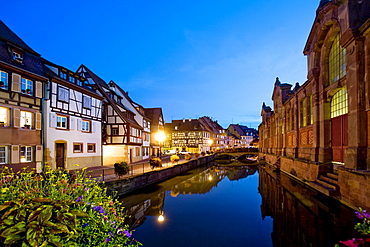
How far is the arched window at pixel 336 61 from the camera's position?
44.5 feet

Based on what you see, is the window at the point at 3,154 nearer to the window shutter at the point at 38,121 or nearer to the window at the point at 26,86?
the window shutter at the point at 38,121

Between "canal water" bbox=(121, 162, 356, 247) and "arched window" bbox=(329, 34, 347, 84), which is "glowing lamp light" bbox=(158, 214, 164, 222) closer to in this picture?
"canal water" bbox=(121, 162, 356, 247)

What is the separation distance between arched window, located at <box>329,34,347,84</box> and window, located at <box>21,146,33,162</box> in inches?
844

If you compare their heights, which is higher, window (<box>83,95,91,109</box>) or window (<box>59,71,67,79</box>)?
window (<box>59,71,67,79</box>)

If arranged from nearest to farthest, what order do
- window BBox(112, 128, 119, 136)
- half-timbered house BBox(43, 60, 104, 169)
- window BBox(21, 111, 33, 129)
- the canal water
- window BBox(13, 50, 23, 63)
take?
the canal water < window BBox(13, 50, 23, 63) < window BBox(21, 111, 33, 129) < half-timbered house BBox(43, 60, 104, 169) < window BBox(112, 128, 119, 136)

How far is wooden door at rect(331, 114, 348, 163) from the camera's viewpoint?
13.4 metres

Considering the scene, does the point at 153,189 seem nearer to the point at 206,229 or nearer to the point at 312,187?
the point at 206,229

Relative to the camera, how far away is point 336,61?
580 inches

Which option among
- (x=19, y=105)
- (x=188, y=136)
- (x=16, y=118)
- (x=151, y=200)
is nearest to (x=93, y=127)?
(x=19, y=105)

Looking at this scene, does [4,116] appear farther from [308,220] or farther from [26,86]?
[308,220]

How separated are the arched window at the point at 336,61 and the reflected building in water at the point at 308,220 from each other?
7.86m

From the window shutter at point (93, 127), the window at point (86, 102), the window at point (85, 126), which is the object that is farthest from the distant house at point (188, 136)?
the window at point (86, 102)

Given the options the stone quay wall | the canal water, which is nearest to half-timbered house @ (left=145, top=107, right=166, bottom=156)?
the stone quay wall

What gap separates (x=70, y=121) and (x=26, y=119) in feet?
13.3
